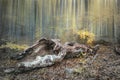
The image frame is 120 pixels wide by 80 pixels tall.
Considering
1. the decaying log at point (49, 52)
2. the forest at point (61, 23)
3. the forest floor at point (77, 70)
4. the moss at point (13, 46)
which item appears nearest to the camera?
the forest floor at point (77, 70)

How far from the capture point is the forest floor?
15.0 ft

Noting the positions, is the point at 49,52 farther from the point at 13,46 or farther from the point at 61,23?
the point at 61,23

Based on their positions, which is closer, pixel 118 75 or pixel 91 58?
pixel 118 75

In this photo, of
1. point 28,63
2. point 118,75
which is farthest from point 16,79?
point 118,75

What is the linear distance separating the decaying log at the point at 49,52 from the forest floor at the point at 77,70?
163 mm

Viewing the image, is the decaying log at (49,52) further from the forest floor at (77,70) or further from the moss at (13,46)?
the moss at (13,46)

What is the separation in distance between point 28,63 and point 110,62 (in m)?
2.39

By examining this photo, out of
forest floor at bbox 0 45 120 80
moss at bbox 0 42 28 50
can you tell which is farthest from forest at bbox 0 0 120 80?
forest floor at bbox 0 45 120 80

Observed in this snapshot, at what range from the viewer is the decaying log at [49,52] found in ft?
16.8

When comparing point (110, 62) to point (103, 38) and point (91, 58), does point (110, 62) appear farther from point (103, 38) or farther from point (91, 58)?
point (103, 38)

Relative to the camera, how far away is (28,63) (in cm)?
495

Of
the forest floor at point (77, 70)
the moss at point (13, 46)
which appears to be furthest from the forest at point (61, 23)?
the forest floor at point (77, 70)

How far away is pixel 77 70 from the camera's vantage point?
4.93 metres

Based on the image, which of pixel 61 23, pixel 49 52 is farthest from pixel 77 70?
pixel 61 23
